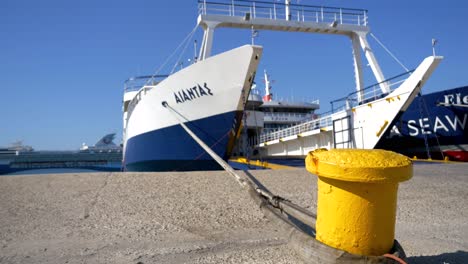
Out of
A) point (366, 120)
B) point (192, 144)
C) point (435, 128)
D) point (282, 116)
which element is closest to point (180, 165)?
point (192, 144)

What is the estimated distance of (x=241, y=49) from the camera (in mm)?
8070

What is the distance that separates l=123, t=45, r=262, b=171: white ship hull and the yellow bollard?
21.7ft

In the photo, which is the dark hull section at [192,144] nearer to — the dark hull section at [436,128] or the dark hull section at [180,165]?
the dark hull section at [180,165]

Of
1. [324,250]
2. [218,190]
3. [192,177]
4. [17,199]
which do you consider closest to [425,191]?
[218,190]

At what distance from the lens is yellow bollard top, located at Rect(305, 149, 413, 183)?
158 cm

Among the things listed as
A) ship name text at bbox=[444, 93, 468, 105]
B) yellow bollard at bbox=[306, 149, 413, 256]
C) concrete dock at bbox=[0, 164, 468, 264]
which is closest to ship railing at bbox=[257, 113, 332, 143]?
ship name text at bbox=[444, 93, 468, 105]

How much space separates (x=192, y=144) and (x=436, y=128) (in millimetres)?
10344

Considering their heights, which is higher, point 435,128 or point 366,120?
point 366,120

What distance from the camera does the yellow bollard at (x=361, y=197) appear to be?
1611mm

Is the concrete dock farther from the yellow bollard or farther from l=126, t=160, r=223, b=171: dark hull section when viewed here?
l=126, t=160, r=223, b=171: dark hull section

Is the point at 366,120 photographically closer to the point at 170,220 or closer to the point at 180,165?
the point at 180,165

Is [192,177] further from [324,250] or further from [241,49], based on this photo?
[241,49]

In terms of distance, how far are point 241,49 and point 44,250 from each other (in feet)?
21.5

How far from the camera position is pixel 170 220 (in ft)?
10.6
